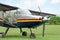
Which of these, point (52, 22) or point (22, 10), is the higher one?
point (22, 10)

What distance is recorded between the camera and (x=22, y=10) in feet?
59.9

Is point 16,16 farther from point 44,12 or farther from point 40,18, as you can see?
point 44,12

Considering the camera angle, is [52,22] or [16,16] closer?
[16,16]

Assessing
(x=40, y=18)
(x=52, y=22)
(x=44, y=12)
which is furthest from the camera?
(x=52, y=22)

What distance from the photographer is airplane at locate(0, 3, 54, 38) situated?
1706 cm

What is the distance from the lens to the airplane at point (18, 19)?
17.1m

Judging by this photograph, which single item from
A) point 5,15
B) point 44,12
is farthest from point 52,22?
point 5,15

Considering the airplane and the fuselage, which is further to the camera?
the airplane

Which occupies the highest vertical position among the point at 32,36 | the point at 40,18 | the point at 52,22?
the point at 40,18

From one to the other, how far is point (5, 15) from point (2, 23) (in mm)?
705

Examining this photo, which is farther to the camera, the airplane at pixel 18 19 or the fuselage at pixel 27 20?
the airplane at pixel 18 19

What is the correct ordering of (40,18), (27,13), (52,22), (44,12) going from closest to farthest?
1. (40,18)
2. (27,13)
3. (44,12)
4. (52,22)

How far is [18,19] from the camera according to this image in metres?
17.8

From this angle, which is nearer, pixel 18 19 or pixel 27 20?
pixel 27 20
